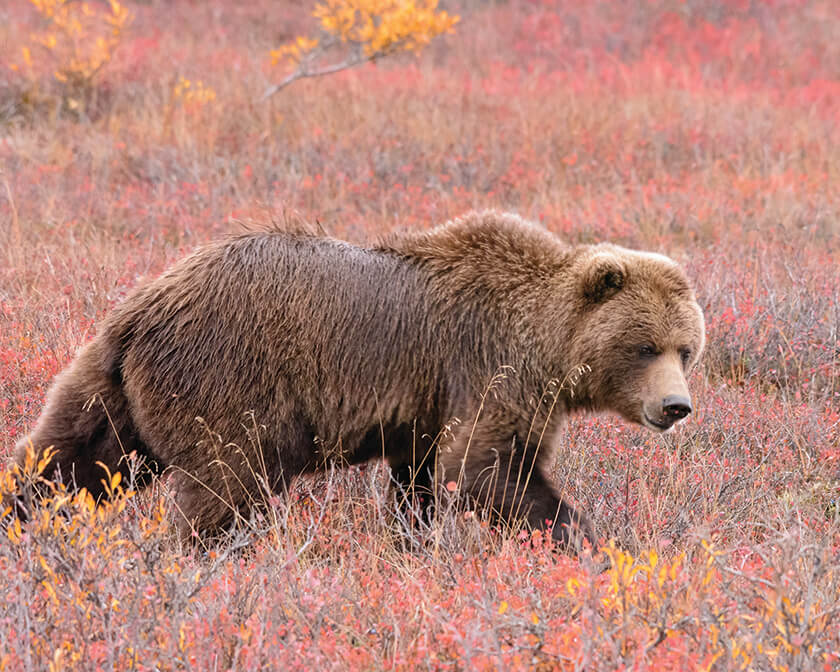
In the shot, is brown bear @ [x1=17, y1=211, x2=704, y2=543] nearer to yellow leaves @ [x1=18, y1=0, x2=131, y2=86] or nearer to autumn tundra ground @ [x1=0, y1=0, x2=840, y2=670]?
autumn tundra ground @ [x1=0, y1=0, x2=840, y2=670]

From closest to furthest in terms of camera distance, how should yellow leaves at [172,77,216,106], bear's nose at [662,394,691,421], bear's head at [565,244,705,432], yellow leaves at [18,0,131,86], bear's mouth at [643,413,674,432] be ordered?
bear's nose at [662,394,691,421] → bear's mouth at [643,413,674,432] → bear's head at [565,244,705,432] → yellow leaves at [172,77,216,106] → yellow leaves at [18,0,131,86]

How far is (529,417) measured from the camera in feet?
13.6

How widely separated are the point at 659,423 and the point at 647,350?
0.33 meters

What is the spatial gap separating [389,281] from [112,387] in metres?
1.28

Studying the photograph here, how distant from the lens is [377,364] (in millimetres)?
4223

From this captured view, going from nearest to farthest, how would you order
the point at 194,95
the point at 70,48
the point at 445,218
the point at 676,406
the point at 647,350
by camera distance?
the point at 676,406, the point at 647,350, the point at 445,218, the point at 194,95, the point at 70,48

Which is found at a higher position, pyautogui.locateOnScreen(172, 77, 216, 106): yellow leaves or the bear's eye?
pyautogui.locateOnScreen(172, 77, 216, 106): yellow leaves

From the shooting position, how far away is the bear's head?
13.7 ft

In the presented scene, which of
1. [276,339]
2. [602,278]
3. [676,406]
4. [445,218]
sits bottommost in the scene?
[445,218]

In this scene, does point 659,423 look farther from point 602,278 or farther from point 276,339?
point 276,339

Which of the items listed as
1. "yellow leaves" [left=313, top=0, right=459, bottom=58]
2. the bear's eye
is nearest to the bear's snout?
the bear's eye

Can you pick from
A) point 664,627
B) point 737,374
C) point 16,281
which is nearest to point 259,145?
point 16,281

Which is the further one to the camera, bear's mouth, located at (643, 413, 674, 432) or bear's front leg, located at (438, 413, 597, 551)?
bear's mouth, located at (643, 413, 674, 432)

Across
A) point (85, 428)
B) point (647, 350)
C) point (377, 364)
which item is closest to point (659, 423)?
point (647, 350)
